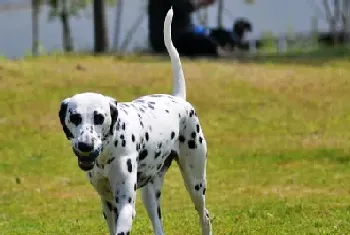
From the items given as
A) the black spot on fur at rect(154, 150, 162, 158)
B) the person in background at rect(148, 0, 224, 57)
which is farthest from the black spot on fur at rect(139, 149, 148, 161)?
the person in background at rect(148, 0, 224, 57)

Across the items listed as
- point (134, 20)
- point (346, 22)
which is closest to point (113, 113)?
point (346, 22)

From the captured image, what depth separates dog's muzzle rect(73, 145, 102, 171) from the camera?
7662 mm

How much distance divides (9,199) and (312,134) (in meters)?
6.51

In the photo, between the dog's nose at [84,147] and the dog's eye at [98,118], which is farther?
the dog's eye at [98,118]

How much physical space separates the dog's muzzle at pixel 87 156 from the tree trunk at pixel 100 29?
74.1 ft

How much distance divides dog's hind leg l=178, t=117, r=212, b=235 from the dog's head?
4.59 ft

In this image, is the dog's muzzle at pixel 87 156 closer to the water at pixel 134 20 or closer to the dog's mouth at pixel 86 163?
the dog's mouth at pixel 86 163

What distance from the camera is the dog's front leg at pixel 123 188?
820cm

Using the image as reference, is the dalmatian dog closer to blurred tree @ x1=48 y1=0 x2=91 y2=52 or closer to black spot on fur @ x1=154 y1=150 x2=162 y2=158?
black spot on fur @ x1=154 y1=150 x2=162 y2=158

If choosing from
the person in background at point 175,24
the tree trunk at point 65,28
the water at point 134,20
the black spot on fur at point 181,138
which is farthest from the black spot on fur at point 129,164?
the water at point 134,20

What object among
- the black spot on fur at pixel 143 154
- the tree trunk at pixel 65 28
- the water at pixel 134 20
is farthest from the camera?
the water at pixel 134 20

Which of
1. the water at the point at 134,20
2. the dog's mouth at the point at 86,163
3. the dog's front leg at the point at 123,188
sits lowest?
the water at the point at 134,20

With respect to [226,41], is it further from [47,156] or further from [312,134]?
[47,156]

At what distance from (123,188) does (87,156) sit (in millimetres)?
646
